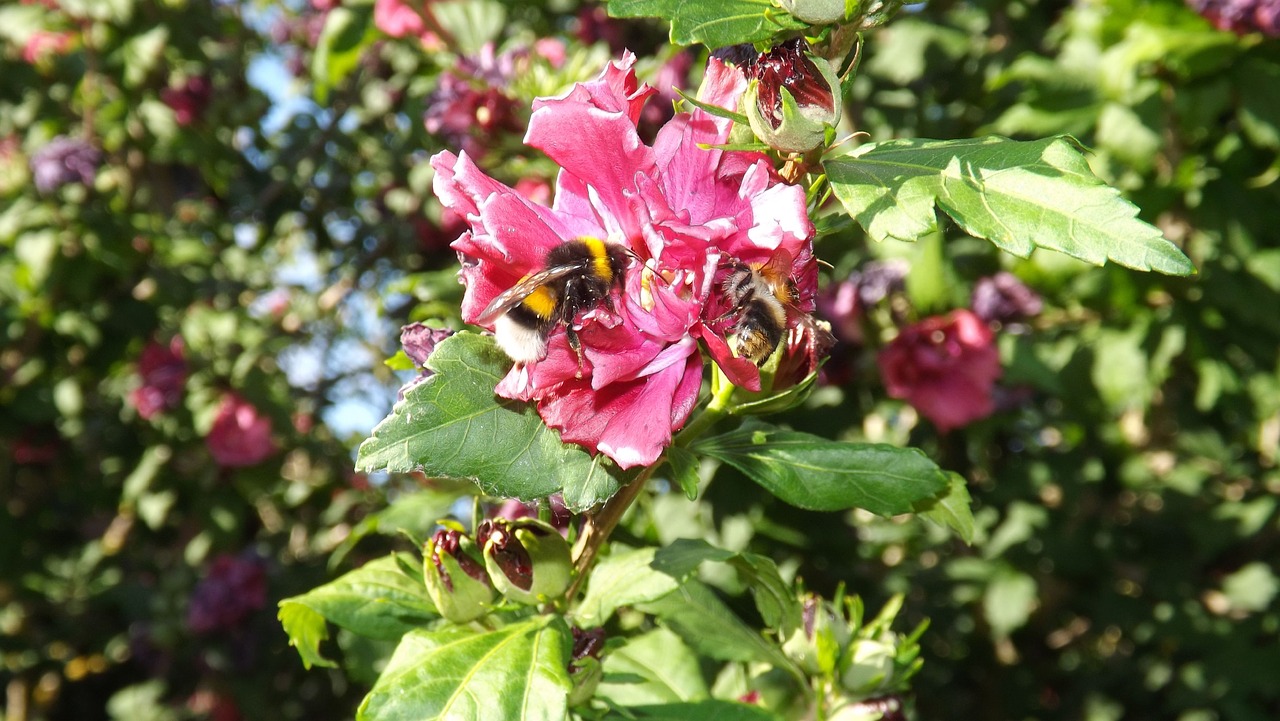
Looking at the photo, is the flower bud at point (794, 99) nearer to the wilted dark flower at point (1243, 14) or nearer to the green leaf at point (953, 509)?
the green leaf at point (953, 509)

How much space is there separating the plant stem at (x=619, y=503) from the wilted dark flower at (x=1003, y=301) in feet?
4.69

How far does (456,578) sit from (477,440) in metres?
0.22

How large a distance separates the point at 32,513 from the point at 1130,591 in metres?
3.58

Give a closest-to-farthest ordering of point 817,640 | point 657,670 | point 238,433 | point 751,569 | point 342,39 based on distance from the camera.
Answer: point 751,569
point 817,640
point 657,670
point 342,39
point 238,433

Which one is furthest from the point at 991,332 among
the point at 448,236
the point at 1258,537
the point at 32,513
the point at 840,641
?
the point at 32,513

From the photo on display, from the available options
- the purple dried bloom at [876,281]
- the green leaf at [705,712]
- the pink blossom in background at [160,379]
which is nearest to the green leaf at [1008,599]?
the purple dried bloom at [876,281]

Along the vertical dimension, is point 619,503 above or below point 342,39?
above

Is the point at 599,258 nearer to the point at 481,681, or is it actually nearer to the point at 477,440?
the point at 477,440

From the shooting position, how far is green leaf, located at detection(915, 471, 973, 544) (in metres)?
1.09

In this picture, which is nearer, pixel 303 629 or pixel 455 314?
pixel 303 629

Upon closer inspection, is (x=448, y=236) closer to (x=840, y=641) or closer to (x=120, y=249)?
(x=120, y=249)

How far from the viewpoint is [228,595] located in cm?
314

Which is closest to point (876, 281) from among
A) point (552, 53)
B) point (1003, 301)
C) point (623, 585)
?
point (1003, 301)

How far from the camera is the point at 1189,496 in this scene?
113 inches
